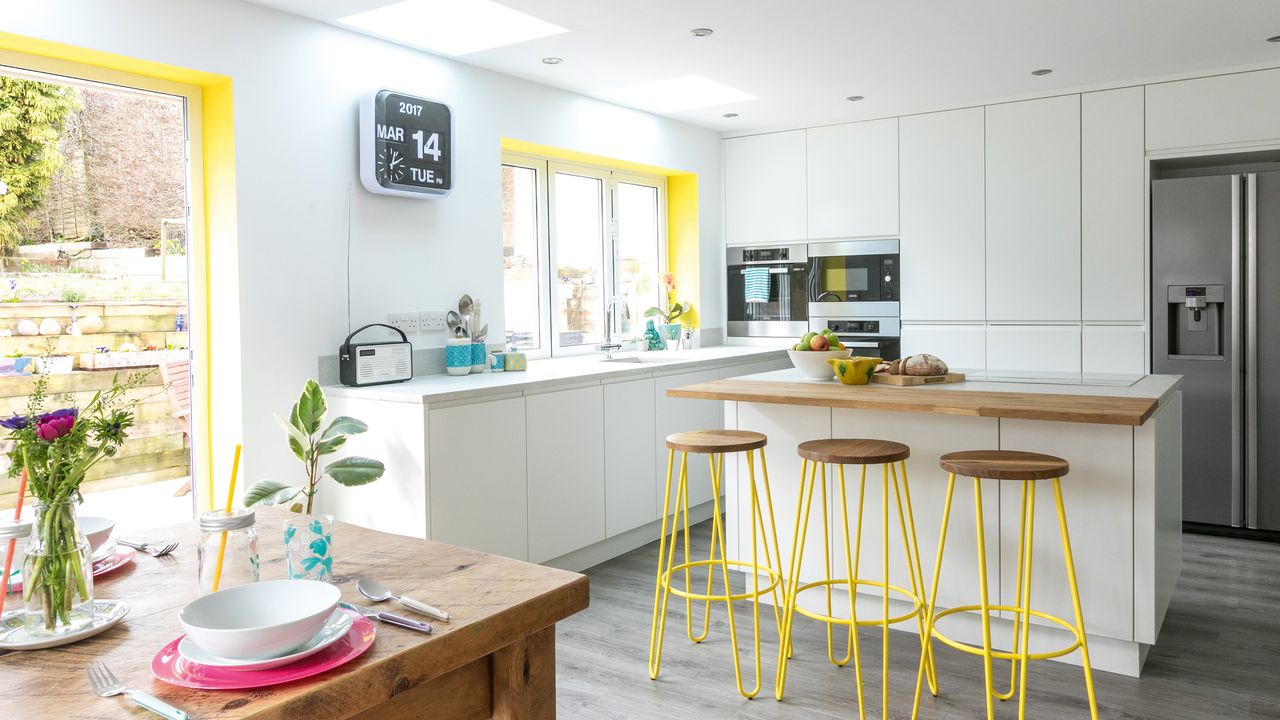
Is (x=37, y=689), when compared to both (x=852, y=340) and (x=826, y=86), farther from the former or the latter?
(x=852, y=340)

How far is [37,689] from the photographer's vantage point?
40.3 inches

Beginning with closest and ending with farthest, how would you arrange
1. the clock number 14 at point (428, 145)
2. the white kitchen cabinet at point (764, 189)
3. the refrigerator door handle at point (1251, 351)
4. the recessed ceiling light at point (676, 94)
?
1. the clock number 14 at point (428, 145)
2. the refrigerator door handle at point (1251, 351)
3. the recessed ceiling light at point (676, 94)
4. the white kitchen cabinet at point (764, 189)

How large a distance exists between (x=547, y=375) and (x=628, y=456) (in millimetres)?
642

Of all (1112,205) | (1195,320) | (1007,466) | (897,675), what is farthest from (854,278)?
(1007,466)

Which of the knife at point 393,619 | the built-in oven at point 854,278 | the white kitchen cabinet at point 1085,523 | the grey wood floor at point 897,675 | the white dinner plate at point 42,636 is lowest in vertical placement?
the grey wood floor at point 897,675

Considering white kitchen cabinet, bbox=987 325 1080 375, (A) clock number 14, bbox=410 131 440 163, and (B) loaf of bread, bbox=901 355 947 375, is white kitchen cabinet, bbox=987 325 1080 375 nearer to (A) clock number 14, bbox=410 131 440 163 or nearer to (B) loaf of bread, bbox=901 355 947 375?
(B) loaf of bread, bbox=901 355 947 375

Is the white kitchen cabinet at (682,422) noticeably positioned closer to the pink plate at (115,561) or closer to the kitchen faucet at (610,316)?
the kitchen faucet at (610,316)

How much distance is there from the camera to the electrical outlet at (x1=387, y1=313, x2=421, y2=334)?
3.84m

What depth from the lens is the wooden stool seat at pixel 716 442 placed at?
9.36 feet

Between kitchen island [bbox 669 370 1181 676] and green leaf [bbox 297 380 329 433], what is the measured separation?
4.29 ft

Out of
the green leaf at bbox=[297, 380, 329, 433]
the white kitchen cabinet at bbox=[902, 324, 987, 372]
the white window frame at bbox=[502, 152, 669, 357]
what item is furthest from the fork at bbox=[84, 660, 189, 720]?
the white kitchen cabinet at bbox=[902, 324, 987, 372]

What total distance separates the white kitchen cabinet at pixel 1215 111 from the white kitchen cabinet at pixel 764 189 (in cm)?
197

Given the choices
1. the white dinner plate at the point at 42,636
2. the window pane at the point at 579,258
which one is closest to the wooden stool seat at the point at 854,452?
the white dinner plate at the point at 42,636

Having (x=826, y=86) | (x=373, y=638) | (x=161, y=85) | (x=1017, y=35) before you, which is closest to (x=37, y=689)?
(x=373, y=638)
